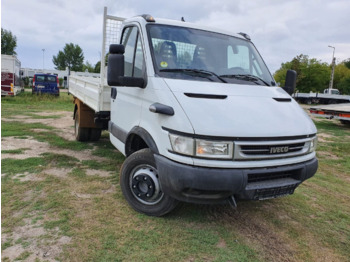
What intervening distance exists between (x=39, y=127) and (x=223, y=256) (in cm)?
801

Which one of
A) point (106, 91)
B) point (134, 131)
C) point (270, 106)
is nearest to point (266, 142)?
point (270, 106)

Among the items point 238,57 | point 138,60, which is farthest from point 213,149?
point 238,57

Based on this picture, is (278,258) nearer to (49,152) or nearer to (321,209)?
(321,209)

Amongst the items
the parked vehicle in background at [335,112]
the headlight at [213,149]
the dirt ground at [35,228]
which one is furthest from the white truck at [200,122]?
the parked vehicle in background at [335,112]

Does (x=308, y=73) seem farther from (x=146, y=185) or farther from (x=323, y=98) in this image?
(x=146, y=185)

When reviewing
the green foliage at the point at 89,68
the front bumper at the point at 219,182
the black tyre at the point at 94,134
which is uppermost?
the green foliage at the point at 89,68

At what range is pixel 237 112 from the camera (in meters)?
3.08

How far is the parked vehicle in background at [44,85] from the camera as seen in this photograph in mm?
22797

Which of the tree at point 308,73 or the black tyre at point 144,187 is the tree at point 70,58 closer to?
the tree at point 308,73

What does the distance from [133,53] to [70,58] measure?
71.1m

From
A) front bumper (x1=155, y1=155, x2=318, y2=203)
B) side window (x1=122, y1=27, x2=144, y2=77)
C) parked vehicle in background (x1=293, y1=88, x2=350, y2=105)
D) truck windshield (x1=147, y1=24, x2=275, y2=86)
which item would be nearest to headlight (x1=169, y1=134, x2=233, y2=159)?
front bumper (x1=155, y1=155, x2=318, y2=203)

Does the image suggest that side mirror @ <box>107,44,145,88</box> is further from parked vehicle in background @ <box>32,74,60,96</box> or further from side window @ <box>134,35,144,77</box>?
parked vehicle in background @ <box>32,74,60,96</box>

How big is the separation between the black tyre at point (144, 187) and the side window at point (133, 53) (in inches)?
42.9

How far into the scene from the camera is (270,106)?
3.38m
